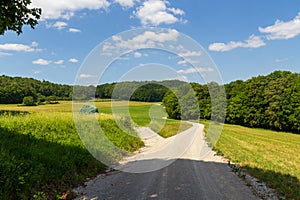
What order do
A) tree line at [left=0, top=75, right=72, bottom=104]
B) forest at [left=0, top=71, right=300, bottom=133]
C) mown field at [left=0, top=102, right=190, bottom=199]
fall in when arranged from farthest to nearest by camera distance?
1. forest at [left=0, top=71, right=300, bottom=133]
2. tree line at [left=0, top=75, right=72, bottom=104]
3. mown field at [left=0, top=102, right=190, bottom=199]

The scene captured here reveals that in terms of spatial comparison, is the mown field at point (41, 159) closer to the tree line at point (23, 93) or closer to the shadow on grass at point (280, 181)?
the shadow on grass at point (280, 181)

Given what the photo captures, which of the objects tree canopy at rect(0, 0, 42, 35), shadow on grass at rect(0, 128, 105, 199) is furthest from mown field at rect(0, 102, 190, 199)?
tree canopy at rect(0, 0, 42, 35)

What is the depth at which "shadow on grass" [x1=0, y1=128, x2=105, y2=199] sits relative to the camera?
7.61m

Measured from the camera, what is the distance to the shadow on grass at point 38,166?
7605 millimetres

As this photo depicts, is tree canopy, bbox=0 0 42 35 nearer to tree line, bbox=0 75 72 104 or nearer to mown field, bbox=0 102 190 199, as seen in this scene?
mown field, bbox=0 102 190 199

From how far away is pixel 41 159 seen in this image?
985 centimetres

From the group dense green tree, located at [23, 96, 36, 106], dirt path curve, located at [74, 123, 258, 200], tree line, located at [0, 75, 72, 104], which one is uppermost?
tree line, located at [0, 75, 72, 104]

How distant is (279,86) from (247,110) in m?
9.30

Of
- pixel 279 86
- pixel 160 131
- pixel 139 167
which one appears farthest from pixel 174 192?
pixel 279 86

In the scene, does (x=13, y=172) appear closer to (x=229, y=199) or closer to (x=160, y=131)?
(x=229, y=199)

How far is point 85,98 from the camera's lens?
14766mm

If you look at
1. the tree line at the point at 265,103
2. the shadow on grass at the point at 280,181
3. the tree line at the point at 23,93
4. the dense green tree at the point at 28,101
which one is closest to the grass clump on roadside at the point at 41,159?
the shadow on grass at the point at 280,181

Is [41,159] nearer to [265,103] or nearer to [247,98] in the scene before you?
[265,103]

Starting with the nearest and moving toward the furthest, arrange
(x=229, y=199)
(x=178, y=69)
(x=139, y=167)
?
(x=229, y=199), (x=139, y=167), (x=178, y=69)
